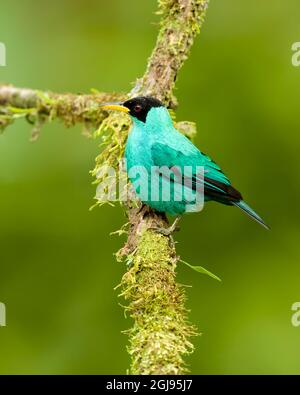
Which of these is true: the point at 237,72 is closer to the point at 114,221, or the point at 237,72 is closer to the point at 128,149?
the point at 114,221

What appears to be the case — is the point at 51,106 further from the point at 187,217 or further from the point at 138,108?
the point at 187,217

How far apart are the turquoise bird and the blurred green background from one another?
4.97ft

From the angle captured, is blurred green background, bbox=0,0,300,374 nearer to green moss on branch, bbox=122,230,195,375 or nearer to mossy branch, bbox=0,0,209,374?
mossy branch, bbox=0,0,209,374

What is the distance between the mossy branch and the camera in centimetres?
382

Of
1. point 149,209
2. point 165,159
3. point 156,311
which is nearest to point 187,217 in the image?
point 165,159

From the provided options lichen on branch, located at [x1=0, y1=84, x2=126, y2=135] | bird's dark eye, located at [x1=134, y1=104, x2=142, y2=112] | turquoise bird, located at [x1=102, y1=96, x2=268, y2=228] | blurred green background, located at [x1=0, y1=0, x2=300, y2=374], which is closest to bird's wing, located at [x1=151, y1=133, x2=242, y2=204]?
turquoise bird, located at [x1=102, y1=96, x2=268, y2=228]

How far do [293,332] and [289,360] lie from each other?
23cm

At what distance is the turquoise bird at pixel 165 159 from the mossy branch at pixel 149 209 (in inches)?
7.0

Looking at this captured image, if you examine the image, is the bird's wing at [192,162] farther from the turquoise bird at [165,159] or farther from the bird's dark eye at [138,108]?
the bird's dark eye at [138,108]

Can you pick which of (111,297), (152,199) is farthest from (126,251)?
(111,297)

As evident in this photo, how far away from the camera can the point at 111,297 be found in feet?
22.7

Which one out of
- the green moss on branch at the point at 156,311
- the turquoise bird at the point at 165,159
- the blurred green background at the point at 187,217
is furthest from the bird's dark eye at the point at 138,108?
the blurred green background at the point at 187,217

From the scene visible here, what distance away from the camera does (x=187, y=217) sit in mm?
7016

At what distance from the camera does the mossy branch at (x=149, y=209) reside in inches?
150
